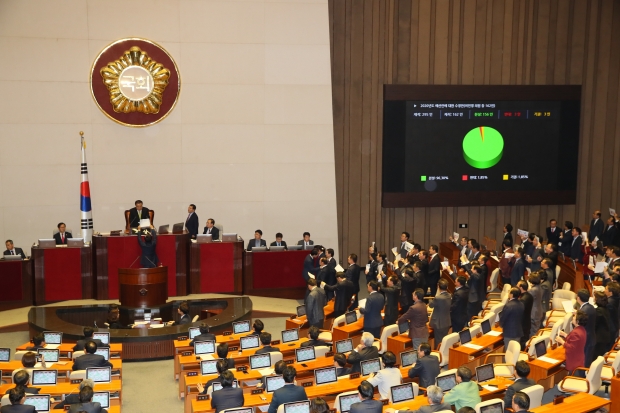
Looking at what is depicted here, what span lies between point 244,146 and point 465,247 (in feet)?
18.0

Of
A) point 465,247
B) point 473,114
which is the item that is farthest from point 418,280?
point 473,114

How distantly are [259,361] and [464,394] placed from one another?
2987 mm

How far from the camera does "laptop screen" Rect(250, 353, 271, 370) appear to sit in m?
10.0

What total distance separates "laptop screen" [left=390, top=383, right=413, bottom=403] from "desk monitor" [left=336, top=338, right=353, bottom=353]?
1.81 meters

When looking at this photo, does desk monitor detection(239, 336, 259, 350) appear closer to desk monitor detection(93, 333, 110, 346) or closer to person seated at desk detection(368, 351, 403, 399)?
desk monitor detection(93, 333, 110, 346)

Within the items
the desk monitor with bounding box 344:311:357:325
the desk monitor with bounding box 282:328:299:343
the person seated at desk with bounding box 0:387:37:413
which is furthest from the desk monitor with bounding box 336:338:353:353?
the person seated at desk with bounding box 0:387:37:413

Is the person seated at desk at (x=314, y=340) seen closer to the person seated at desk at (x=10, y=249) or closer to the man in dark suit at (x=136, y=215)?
the man in dark suit at (x=136, y=215)

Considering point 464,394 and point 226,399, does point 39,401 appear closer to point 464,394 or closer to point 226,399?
point 226,399

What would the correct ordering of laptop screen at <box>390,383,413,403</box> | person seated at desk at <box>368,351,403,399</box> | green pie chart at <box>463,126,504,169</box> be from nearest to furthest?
1. laptop screen at <box>390,383,413,403</box>
2. person seated at desk at <box>368,351,403,399</box>
3. green pie chart at <box>463,126,504,169</box>

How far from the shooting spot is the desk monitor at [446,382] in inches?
344

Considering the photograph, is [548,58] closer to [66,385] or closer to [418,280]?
[418,280]

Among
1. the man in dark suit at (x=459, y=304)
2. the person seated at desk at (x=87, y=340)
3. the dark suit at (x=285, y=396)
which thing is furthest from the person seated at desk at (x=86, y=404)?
the man in dark suit at (x=459, y=304)

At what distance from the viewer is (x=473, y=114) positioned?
1850 centimetres

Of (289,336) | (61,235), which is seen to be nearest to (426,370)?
(289,336)
